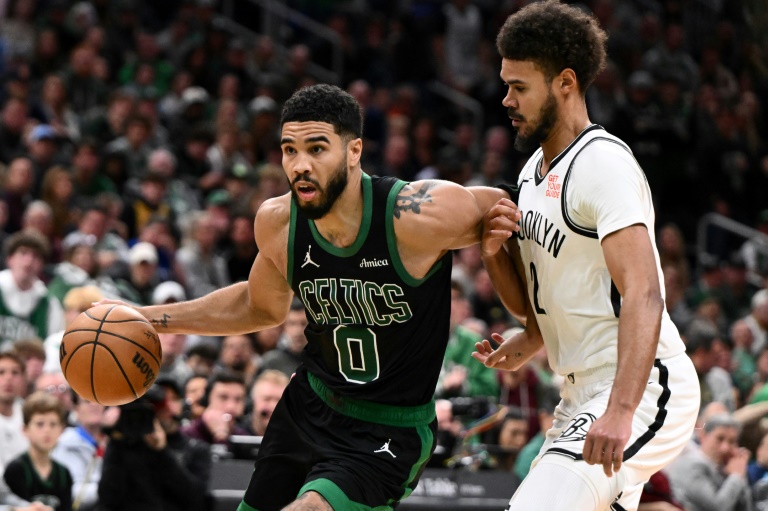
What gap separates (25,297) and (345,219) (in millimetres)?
5852

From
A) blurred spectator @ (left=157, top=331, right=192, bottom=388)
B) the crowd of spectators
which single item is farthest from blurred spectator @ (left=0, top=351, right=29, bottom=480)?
blurred spectator @ (left=157, top=331, right=192, bottom=388)

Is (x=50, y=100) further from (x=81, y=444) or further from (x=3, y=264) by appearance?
(x=81, y=444)

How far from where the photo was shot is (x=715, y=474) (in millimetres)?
9016

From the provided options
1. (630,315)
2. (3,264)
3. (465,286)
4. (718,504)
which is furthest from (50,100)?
(630,315)

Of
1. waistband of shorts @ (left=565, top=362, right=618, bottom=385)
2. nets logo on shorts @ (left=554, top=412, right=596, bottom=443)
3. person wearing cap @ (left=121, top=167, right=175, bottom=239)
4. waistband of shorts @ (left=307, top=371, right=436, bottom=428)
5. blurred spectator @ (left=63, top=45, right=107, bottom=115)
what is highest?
blurred spectator @ (left=63, top=45, right=107, bottom=115)

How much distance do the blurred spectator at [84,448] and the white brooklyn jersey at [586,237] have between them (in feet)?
14.1

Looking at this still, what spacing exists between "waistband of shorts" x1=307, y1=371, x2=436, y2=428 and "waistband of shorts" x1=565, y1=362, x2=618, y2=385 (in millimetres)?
697

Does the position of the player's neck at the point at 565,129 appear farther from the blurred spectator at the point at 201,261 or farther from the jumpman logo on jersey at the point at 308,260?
the blurred spectator at the point at 201,261

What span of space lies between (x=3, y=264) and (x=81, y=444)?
3.27m

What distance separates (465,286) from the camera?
1298 centimetres

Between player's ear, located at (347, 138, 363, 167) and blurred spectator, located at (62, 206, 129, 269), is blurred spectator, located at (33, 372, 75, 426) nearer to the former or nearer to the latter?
blurred spectator, located at (62, 206, 129, 269)

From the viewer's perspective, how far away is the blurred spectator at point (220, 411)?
28.2 feet

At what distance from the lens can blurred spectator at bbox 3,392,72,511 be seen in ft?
25.6

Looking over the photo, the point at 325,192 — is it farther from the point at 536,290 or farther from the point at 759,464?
the point at 759,464
